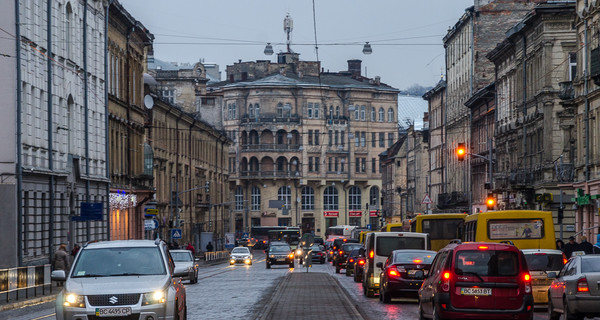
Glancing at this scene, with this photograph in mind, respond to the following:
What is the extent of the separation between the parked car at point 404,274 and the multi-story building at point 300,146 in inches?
4643

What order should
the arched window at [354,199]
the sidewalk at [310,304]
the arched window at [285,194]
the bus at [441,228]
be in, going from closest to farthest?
the sidewalk at [310,304]
the bus at [441,228]
the arched window at [285,194]
the arched window at [354,199]

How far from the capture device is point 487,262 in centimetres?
1975

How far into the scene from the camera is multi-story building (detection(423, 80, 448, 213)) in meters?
104

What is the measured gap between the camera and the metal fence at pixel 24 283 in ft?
103

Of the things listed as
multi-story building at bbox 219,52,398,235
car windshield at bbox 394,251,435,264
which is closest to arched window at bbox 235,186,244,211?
multi-story building at bbox 219,52,398,235

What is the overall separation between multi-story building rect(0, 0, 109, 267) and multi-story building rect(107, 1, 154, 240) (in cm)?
319

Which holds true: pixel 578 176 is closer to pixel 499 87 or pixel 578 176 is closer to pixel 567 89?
pixel 567 89

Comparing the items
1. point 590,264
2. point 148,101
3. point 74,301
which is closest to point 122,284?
point 74,301

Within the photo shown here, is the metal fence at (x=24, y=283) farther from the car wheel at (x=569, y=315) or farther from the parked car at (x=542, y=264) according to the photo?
the car wheel at (x=569, y=315)

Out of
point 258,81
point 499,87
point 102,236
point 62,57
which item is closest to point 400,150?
point 258,81

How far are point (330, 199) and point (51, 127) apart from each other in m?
108

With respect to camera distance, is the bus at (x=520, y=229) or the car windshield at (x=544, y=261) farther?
the bus at (x=520, y=229)

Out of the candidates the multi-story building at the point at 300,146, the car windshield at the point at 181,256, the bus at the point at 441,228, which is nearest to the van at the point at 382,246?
the bus at the point at 441,228

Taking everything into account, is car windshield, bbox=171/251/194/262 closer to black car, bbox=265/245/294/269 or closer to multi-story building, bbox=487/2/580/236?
multi-story building, bbox=487/2/580/236
